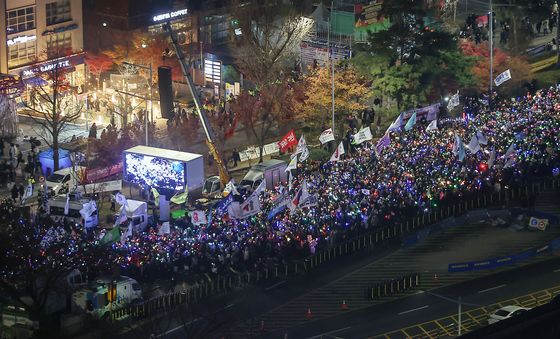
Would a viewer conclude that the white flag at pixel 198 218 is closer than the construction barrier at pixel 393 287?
No

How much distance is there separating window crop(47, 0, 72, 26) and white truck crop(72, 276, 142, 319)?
38281 millimetres

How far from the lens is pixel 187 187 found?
4434 centimetres

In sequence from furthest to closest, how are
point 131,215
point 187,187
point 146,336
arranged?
point 187,187
point 131,215
point 146,336

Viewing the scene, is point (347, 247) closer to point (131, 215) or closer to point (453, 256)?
point (453, 256)

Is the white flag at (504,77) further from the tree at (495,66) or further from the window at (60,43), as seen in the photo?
the window at (60,43)

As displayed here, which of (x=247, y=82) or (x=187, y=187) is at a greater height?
(x=247, y=82)

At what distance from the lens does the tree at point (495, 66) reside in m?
58.3

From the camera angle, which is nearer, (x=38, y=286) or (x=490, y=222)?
(x=38, y=286)

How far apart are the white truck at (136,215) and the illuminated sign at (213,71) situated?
26387 mm

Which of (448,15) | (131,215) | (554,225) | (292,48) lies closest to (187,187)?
(131,215)

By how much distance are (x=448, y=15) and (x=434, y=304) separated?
122 ft

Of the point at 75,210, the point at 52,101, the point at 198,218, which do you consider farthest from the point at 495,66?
the point at 198,218

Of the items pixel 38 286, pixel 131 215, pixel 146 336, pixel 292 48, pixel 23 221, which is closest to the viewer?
pixel 146 336

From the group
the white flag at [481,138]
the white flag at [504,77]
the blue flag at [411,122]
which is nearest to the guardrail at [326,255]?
the white flag at [481,138]
